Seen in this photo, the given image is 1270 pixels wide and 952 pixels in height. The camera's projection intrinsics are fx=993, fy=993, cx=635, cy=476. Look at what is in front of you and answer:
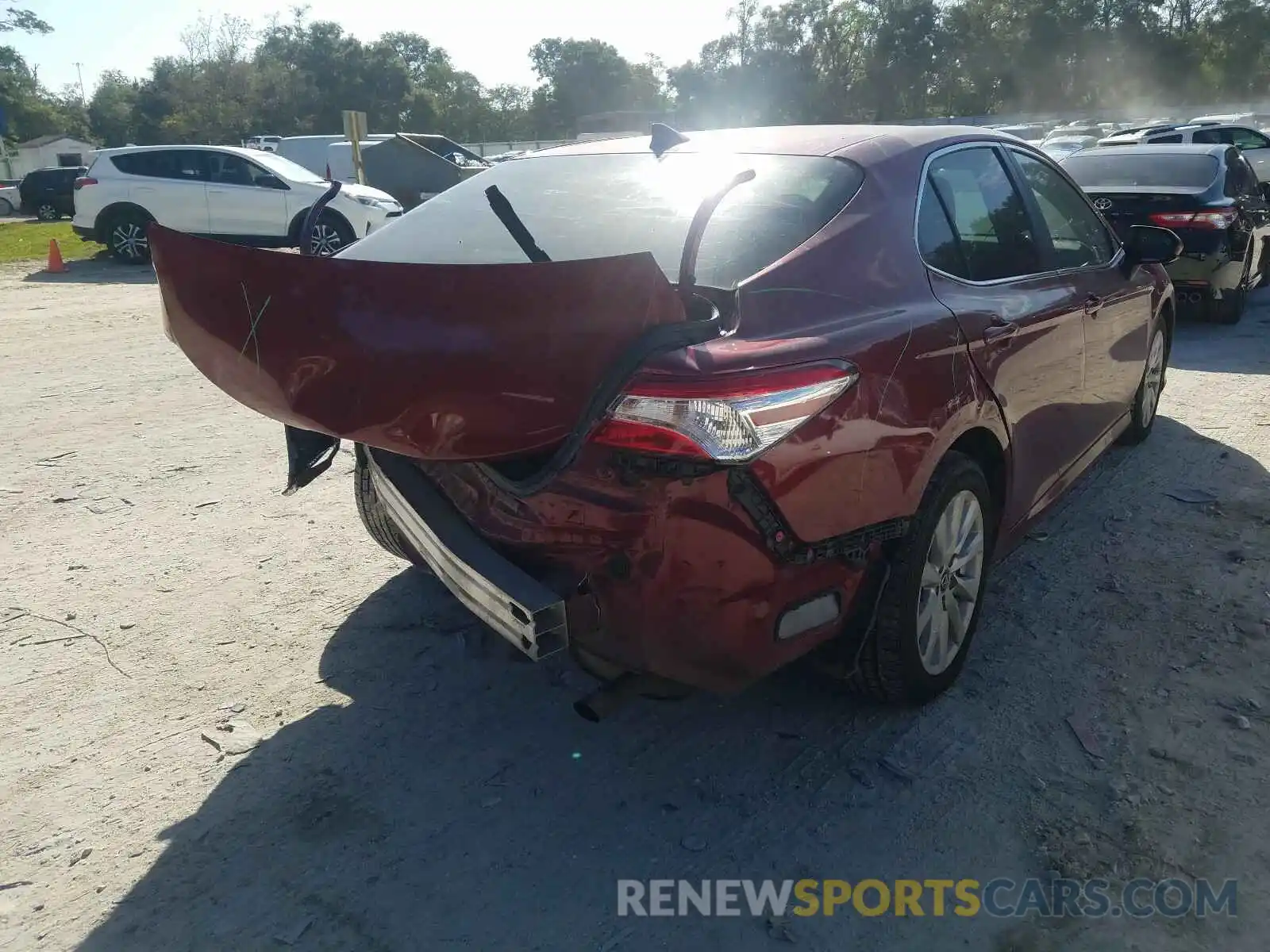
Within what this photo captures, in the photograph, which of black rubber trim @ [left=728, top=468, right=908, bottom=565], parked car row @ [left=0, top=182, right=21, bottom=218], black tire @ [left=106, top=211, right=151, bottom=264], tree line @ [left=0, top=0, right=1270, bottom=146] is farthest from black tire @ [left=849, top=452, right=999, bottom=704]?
tree line @ [left=0, top=0, right=1270, bottom=146]

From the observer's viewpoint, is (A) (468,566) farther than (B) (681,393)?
Yes

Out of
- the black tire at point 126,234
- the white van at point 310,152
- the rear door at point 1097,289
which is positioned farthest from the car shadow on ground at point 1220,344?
the white van at point 310,152

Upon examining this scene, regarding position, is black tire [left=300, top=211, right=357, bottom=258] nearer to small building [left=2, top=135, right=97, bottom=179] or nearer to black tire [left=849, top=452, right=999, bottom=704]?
black tire [left=849, top=452, right=999, bottom=704]

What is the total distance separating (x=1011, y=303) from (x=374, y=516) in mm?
2303

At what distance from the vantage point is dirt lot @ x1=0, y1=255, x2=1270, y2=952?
2393mm

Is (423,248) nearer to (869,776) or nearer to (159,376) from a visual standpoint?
(869,776)

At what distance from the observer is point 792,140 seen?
10.9ft

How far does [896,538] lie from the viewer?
111 inches

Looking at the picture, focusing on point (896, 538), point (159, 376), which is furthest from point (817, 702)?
point (159, 376)

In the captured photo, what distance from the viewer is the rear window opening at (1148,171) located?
29.6 ft

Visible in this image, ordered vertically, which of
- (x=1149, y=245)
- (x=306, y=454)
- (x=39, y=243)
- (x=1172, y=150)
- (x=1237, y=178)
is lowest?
(x=306, y=454)

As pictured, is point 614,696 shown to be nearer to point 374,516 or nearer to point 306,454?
point 374,516

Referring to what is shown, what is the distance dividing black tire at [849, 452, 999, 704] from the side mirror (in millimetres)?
2139

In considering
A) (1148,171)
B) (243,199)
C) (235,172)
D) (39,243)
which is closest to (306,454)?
(1148,171)
